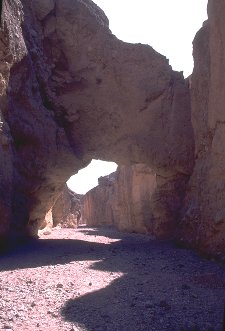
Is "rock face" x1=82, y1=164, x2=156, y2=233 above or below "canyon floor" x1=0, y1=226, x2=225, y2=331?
above

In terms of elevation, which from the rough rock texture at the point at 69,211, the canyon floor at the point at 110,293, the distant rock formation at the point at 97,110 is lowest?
the canyon floor at the point at 110,293

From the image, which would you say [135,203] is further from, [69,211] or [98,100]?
[98,100]

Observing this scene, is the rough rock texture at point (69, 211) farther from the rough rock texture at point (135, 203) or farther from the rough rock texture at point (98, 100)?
the rough rock texture at point (98, 100)

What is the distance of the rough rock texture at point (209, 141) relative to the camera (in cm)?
905

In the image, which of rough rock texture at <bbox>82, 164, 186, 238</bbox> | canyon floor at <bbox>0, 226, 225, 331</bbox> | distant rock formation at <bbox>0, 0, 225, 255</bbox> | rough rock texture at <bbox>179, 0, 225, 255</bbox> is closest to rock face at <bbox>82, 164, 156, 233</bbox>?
rough rock texture at <bbox>82, 164, 186, 238</bbox>

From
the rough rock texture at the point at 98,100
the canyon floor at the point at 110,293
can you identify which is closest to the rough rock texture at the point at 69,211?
the rough rock texture at the point at 98,100

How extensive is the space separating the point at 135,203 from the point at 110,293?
16.5 meters

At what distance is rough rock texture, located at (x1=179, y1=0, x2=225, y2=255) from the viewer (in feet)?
29.7

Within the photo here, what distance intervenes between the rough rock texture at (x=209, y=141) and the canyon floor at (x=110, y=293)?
1000 mm

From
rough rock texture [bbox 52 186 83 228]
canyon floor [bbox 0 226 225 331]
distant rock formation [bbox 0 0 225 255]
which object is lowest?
canyon floor [bbox 0 226 225 331]

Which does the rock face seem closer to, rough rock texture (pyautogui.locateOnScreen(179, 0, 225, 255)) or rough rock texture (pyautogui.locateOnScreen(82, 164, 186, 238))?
rough rock texture (pyautogui.locateOnScreen(82, 164, 186, 238))

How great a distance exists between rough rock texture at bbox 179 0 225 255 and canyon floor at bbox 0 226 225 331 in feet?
3.28

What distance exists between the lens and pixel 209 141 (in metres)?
10.5

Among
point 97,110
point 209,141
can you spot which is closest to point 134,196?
point 97,110
